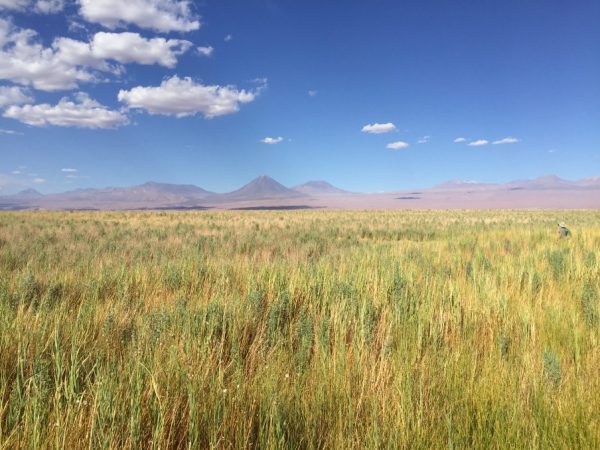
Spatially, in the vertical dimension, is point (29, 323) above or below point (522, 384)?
above

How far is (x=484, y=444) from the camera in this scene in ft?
5.34

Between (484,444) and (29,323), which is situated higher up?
(29,323)

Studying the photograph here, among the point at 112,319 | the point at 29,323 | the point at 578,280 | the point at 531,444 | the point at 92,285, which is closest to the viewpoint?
the point at 531,444

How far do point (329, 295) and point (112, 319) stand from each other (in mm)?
2299

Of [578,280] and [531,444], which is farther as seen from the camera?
[578,280]

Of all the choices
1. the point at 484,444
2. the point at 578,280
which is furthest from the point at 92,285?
the point at 578,280

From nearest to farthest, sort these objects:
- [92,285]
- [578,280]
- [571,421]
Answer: [571,421] < [92,285] < [578,280]

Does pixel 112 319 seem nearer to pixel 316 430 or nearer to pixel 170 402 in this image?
pixel 170 402

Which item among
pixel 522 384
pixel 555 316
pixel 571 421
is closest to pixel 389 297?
pixel 555 316

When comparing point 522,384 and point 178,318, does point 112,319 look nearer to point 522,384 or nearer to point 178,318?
point 178,318

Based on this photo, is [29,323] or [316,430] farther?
[29,323]

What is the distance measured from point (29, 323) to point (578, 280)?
6.64m

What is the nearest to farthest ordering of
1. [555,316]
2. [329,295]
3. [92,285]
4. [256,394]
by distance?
[256,394], [555,316], [329,295], [92,285]

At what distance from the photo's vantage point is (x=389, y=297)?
167 inches
